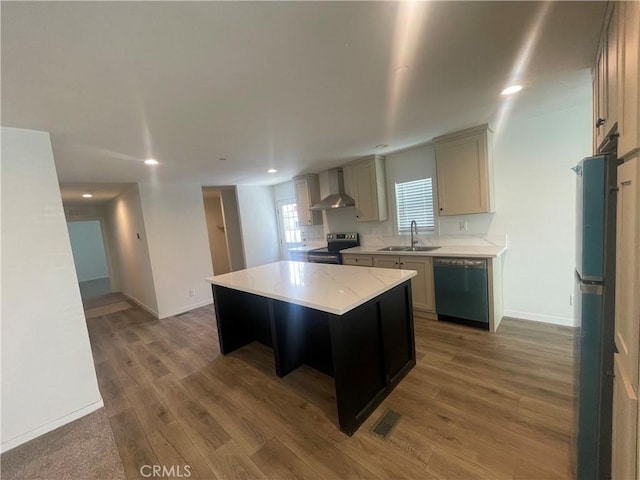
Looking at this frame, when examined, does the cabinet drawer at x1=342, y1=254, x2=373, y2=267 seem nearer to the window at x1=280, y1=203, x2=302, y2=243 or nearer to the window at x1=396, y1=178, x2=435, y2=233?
the window at x1=396, y1=178, x2=435, y2=233

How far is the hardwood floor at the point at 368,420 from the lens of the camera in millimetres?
1558

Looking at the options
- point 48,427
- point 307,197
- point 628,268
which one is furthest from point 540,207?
point 48,427

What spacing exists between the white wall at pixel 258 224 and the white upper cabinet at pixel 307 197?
1344 millimetres

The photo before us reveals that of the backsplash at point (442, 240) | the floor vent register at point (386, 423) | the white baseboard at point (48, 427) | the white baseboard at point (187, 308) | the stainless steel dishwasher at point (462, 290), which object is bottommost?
the floor vent register at point (386, 423)

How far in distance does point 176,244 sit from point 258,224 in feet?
6.35

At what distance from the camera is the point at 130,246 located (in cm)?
537

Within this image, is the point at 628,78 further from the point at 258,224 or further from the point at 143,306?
the point at 143,306

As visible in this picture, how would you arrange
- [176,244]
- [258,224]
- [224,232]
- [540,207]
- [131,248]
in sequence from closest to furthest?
1. [540,207]
2. [176,244]
3. [131,248]
4. [258,224]
5. [224,232]

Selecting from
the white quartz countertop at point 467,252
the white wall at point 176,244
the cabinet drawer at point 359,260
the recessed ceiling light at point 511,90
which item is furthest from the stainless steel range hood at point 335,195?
the recessed ceiling light at point 511,90

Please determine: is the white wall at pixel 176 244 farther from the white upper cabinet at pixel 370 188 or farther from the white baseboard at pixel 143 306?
the white upper cabinet at pixel 370 188

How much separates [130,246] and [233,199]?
2.42 m

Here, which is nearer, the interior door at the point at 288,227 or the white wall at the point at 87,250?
the interior door at the point at 288,227

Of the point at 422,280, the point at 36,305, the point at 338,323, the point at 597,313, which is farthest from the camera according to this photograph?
the point at 422,280

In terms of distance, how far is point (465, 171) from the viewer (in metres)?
3.18
